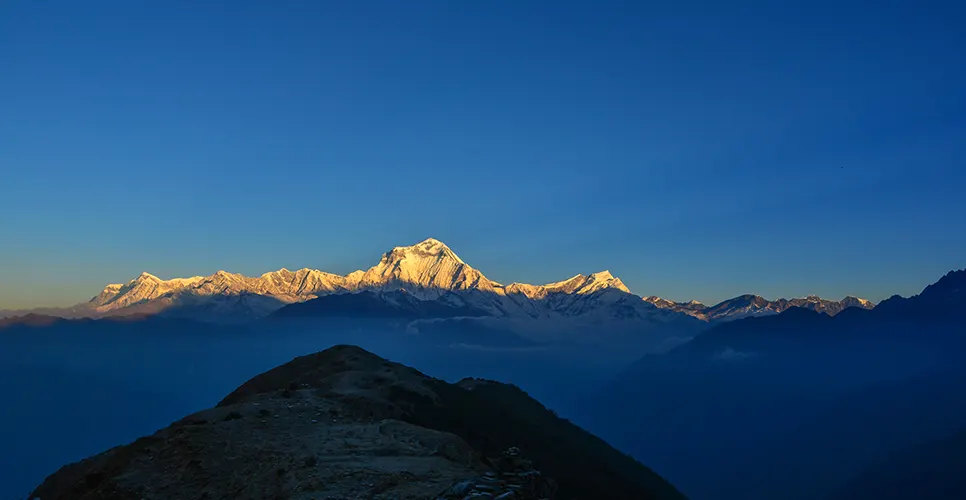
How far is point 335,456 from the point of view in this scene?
164 feet

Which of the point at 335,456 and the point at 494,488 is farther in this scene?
the point at 335,456

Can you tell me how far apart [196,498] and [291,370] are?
63309mm

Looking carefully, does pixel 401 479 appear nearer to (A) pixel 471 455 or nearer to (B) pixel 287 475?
(B) pixel 287 475

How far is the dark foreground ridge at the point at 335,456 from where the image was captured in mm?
43094

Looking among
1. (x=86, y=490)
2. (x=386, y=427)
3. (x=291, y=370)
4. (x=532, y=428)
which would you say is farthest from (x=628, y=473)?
(x=86, y=490)

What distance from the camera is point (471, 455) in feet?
186

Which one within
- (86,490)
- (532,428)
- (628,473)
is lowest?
(628,473)

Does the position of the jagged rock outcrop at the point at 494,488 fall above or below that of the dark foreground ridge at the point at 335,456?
above

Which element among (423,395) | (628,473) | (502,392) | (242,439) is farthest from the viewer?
(502,392)

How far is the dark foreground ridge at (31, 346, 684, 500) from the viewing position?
43.1 meters

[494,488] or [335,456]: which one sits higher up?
[494,488]

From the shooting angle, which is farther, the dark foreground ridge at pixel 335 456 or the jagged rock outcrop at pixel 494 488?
the dark foreground ridge at pixel 335 456

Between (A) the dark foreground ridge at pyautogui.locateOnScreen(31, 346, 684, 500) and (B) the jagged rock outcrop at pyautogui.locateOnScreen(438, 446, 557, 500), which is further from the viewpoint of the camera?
(A) the dark foreground ridge at pyautogui.locateOnScreen(31, 346, 684, 500)

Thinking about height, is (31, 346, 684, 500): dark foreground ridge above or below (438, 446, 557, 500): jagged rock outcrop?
below
